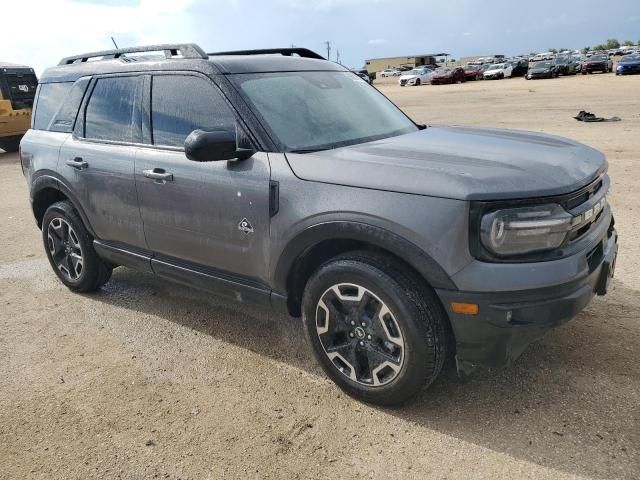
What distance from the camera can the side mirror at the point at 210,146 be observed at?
3.03 m

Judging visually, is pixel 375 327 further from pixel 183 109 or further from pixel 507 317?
pixel 183 109

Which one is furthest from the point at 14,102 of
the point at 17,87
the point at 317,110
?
the point at 317,110

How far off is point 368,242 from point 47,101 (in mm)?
3570

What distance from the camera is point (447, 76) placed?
4797 centimetres

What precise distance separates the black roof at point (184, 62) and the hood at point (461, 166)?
0.88 meters

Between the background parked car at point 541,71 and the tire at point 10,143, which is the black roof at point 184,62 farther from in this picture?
the background parked car at point 541,71

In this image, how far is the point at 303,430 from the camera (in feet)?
9.46

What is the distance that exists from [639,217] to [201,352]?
4987mm

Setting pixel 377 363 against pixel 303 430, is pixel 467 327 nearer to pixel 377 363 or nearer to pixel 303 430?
pixel 377 363

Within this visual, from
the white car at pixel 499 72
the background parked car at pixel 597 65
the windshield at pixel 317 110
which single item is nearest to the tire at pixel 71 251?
the windshield at pixel 317 110

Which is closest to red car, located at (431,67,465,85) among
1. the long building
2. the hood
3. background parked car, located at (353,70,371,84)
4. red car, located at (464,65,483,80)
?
red car, located at (464,65,483,80)

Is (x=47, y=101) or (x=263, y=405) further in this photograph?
(x=47, y=101)

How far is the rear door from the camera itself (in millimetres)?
3951

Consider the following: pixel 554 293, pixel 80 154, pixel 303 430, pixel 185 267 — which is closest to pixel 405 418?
pixel 303 430
